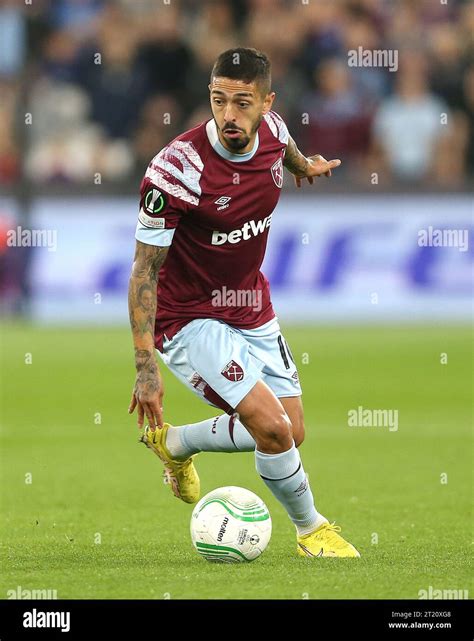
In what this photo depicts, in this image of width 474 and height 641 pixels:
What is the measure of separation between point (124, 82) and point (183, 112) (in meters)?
0.94

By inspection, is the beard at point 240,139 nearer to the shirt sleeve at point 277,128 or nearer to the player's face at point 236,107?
the player's face at point 236,107

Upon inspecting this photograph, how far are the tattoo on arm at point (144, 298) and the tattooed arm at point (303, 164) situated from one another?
1.21m

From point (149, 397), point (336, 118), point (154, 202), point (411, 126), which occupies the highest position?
point (336, 118)

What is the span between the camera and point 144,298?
21.1ft

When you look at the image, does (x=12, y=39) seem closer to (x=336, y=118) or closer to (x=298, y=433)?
(x=336, y=118)

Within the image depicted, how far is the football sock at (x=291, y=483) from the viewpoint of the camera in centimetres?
663

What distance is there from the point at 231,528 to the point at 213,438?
0.94m

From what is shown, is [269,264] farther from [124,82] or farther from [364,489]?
[364,489]

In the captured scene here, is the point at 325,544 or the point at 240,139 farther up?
the point at 240,139

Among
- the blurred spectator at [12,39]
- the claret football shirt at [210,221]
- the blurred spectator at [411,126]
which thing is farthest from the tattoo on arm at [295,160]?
→ the blurred spectator at [12,39]

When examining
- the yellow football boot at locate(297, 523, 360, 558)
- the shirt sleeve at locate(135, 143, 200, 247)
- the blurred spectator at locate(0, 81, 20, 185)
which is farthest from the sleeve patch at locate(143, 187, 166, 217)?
the blurred spectator at locate(0, 81, 20, 185)

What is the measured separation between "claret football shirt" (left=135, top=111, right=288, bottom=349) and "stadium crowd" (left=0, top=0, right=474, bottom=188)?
37.4 ft

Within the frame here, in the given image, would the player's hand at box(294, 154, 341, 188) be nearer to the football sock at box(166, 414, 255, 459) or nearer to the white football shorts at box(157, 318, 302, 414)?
the white football shorts at box(157, 318, 302, 414)

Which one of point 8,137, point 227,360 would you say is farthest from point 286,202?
point 227,360
